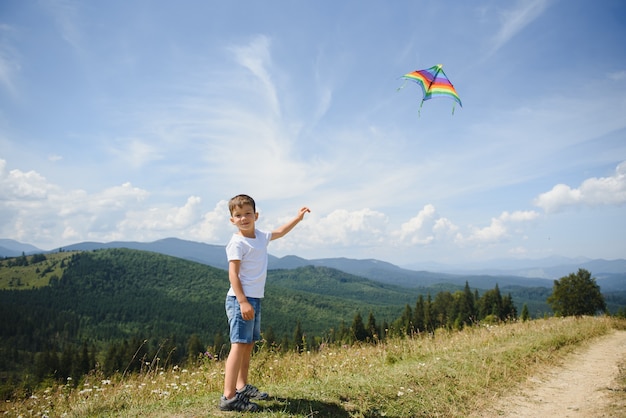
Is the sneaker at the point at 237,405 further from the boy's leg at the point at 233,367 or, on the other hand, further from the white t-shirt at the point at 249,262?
the white t-shirt at the point at 249,262

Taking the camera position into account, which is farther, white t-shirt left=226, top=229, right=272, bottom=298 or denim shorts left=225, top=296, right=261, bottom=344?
white t-shirt left=226, top=229, right=272, bottom=298

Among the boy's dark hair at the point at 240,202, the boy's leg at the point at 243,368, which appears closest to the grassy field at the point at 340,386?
the boy's leg at the point at 243,368

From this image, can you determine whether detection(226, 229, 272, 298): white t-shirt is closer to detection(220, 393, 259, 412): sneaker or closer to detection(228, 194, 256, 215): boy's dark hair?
detection(228, 194, 256, 215): boy's dark hair

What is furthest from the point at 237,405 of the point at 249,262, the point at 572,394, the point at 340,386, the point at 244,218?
the point at 572,394

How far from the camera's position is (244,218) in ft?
15.3

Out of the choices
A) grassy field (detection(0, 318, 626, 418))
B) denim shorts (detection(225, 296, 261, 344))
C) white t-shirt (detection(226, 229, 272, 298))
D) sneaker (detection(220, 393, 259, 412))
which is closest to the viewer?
sneaker (detection(220, 393, 259, 412))

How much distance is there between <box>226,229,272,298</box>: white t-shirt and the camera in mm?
4504

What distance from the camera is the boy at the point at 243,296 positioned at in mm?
4297

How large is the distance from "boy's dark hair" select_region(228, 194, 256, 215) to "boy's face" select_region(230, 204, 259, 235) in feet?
0.12

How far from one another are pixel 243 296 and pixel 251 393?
1415 mm

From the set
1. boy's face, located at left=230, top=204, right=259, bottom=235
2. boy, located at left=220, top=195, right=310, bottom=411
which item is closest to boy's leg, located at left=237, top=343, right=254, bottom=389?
boy, located at left=220, top=195, right=310, bottom=411

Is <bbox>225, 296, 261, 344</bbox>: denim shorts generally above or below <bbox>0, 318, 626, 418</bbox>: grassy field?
above

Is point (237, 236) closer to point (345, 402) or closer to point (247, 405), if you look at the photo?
point (247, 405)

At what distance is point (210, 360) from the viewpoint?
762 centimetres
